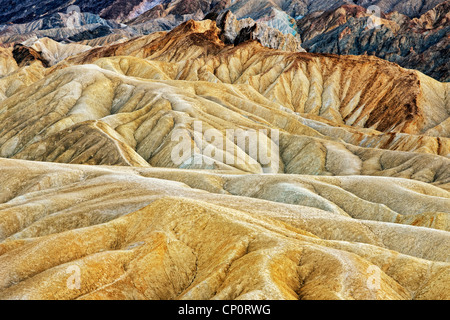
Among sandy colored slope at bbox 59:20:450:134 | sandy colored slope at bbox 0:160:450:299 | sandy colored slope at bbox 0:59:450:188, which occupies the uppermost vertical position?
sandy colored slope at bbox 0:160:450:299

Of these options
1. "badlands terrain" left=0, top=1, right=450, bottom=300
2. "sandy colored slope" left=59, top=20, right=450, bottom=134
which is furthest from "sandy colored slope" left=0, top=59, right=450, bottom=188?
"sandy colored slope" left=59, top=20, right=450, bottom=134

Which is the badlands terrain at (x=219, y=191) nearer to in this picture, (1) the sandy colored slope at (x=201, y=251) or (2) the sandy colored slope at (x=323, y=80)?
(1) the sandy colored slope at (x=201, y=251)

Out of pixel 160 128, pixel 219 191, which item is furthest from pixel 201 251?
pixel 160 128

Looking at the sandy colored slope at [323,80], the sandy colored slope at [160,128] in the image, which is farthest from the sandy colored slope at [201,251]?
the sandy colored slope at [323,80]

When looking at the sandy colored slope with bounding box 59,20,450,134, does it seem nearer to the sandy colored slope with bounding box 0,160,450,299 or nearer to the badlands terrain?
the badlands terrain

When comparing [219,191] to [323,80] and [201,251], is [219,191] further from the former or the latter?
[323,80]
